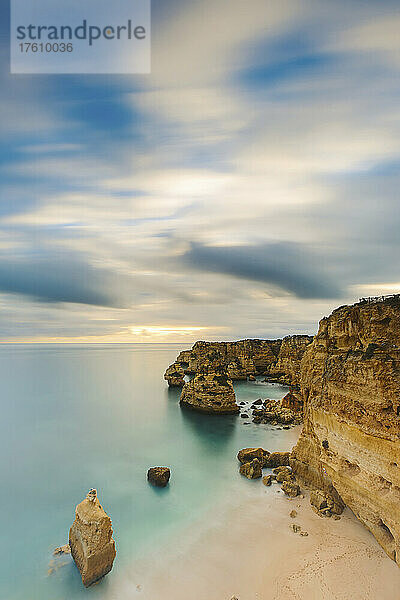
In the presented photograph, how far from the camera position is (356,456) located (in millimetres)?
10500

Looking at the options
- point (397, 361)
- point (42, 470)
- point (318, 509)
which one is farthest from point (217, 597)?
point (42, 470)

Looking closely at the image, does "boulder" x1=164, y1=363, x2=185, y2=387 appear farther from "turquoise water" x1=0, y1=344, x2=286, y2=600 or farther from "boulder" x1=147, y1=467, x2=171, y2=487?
"boulder" x1=147, y1=467, x2=171, y2=487

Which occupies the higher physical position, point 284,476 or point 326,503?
point 326,503

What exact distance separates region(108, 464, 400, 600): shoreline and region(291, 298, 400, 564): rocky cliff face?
97 cm

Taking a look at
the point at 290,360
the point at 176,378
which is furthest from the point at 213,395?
the point at 290,360

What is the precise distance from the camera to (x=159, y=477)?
16.2 metres

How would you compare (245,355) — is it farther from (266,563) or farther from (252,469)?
(266,563)

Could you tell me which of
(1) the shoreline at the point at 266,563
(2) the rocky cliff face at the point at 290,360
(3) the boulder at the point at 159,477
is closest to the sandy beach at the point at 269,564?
(1) the shoreline at the point at 266,563

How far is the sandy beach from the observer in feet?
Answer: 28.8

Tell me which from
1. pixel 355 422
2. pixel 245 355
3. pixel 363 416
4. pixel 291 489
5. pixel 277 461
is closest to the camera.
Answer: pixel 363 416

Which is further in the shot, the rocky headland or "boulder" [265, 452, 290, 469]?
"boulder" [265, 452, 290, 469]

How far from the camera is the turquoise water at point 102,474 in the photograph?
10.6m

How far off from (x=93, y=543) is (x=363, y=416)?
940 cm

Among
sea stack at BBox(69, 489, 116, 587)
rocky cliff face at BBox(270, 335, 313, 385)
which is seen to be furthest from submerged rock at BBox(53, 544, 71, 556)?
rocky cliff face at BBox(270, 335, 313, 385)
